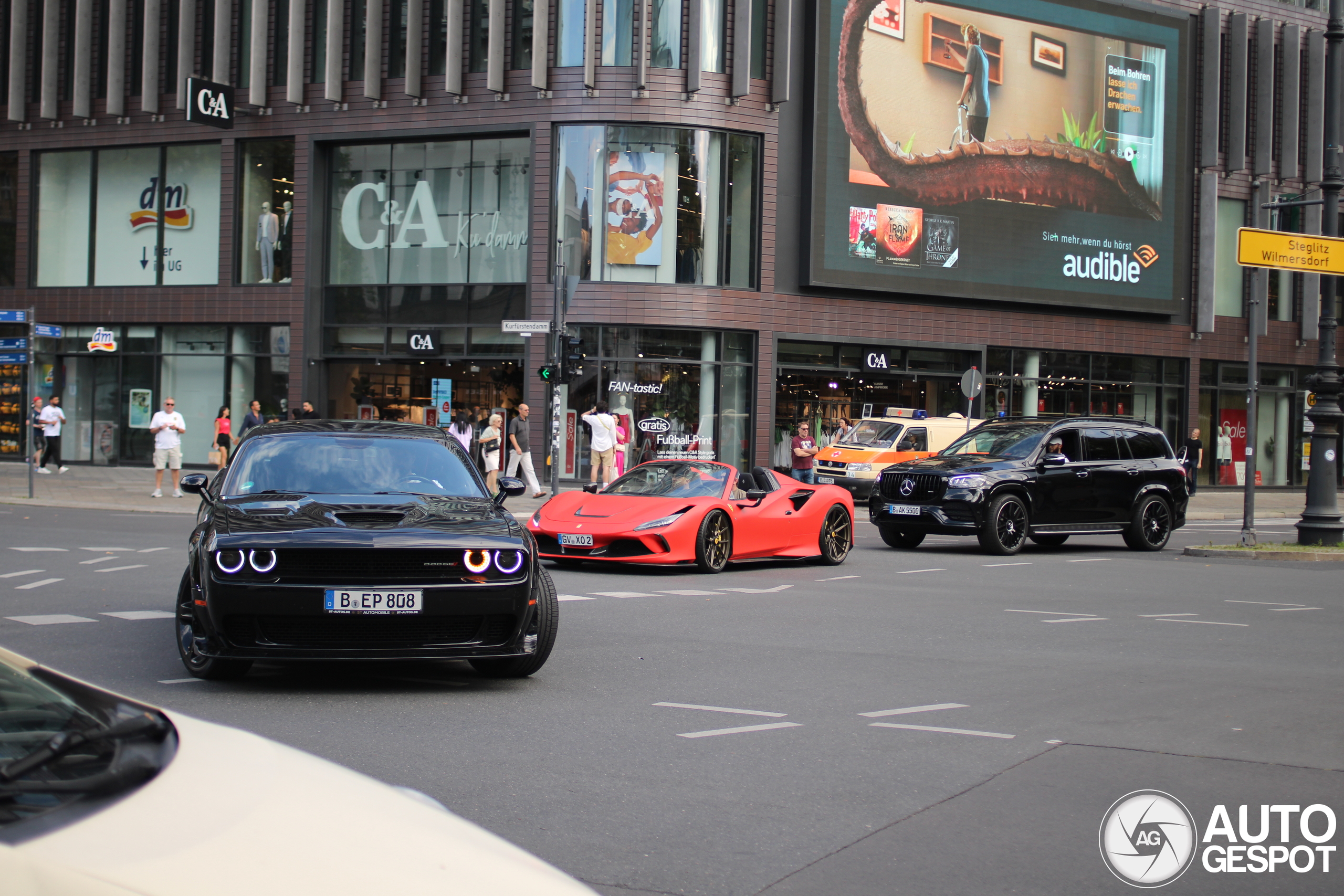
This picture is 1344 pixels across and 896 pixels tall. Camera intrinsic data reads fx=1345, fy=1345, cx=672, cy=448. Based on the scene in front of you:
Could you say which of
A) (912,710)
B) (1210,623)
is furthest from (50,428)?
(912,710)

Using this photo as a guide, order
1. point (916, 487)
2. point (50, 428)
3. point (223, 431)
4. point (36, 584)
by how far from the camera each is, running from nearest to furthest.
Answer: point (36, 584)
point (916, 487)
point (223, 431)
point (50, 428)

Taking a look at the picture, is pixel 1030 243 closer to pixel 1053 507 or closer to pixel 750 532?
pixel 1053 507

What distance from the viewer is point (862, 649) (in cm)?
961

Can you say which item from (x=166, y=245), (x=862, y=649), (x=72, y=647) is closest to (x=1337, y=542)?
(x=862, y=649)

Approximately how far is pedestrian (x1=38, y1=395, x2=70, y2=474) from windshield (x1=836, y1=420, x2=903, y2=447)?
62.6ft

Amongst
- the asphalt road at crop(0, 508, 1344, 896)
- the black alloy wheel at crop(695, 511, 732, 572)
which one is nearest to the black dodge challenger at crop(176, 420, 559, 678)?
the asphalt road at crop(0, 508, 1344, 896)

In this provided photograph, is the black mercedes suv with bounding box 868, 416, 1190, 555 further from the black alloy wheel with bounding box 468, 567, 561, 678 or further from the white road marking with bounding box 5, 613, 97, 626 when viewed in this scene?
the white road marking with bounding box 5, 613, 97, 626

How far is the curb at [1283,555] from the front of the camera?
18359 millimetres

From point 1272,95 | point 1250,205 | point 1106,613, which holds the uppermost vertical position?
point 1272,95

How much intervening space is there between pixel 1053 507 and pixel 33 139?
30.6 metres

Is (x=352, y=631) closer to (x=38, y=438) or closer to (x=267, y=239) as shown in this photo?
(x=267, y=239)

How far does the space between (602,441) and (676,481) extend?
42.7 ft

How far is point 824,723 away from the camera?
6.95 m

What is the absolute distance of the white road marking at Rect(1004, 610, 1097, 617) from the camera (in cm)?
1184
